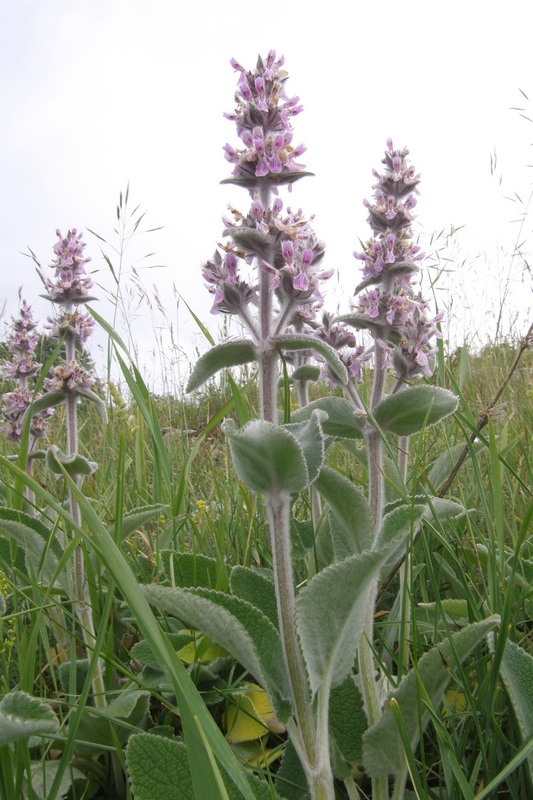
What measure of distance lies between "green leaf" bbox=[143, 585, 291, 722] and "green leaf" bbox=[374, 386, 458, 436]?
0.72m

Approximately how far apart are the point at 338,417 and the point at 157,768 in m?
1.04

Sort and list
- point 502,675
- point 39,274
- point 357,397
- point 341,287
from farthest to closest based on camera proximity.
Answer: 1. point 341,287
2. point 39,274
3. point 357,397
4. point 502,675

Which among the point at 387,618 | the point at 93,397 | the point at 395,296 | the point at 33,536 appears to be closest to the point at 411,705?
the point at 387,618

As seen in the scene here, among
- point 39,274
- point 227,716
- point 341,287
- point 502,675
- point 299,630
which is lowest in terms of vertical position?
point 227,716

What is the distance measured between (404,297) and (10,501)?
4.97ft

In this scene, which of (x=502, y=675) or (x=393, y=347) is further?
(x=393, y=347)

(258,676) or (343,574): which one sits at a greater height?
(343,574)

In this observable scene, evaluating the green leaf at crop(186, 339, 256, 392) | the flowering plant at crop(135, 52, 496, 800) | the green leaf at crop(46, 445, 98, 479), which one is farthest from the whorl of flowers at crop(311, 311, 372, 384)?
the green leaf at crop(46, 445, 98, 479)

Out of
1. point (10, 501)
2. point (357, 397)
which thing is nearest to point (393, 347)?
point (357, 397)

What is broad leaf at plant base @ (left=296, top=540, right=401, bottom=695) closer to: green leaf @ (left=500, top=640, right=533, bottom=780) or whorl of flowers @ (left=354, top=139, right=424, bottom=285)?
green leaf @ (left=500, top=640, right=533, bottom=780)

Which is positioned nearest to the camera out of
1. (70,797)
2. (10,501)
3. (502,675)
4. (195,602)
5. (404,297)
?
(195,602)

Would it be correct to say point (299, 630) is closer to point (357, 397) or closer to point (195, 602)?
point (195, 602)

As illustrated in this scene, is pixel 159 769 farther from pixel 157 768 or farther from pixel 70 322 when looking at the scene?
pixel 70 322

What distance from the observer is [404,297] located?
2.04 meters
